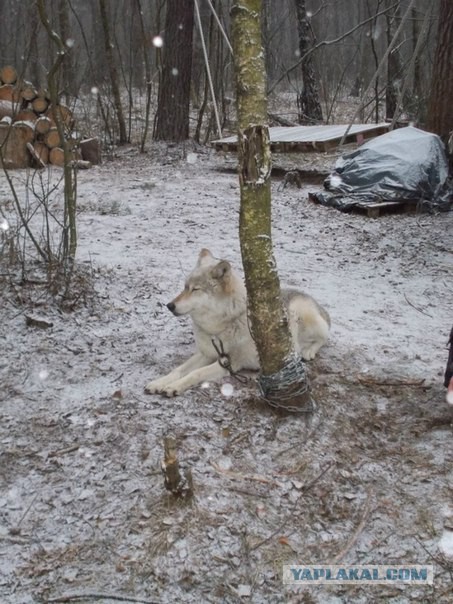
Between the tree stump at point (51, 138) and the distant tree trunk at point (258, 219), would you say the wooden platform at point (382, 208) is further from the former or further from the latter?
the tree stump at point (51, 138)

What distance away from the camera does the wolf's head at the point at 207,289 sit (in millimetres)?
3852

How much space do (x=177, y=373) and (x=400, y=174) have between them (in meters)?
5.66

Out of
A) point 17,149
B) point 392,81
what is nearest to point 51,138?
point 17,149

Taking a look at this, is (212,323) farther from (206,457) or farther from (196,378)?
(206,457)

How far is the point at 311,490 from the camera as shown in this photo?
3.00 meters

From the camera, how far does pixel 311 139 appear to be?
9953 mm

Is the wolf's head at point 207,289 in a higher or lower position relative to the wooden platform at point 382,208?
lower

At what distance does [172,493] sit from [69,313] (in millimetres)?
2377

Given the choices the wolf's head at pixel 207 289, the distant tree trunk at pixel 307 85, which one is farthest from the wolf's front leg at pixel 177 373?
the distant tree trunk at pixel 307 85

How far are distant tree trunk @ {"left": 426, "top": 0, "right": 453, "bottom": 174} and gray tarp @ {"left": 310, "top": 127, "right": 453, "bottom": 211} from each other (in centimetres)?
75

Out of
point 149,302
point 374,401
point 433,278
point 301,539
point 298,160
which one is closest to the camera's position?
point 301,539

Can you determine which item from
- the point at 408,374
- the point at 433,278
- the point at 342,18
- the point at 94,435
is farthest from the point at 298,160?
→ the point at 342,18

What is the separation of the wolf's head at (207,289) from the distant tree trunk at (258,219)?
61 centimetres

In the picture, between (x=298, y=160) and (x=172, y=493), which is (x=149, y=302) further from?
(x=298, y=160)
